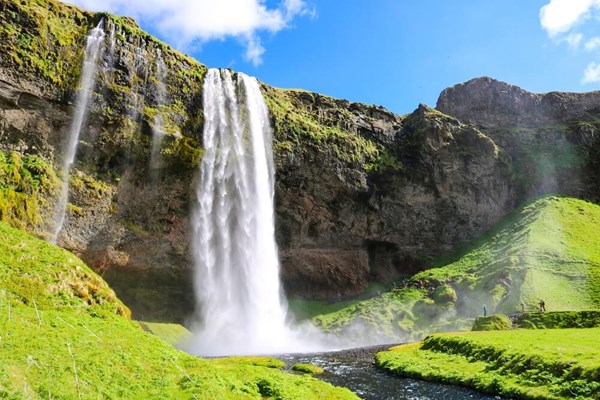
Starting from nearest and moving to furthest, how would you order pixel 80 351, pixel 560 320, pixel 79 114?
pixel 80 351 < pixel 560 320 < pixel 79 114

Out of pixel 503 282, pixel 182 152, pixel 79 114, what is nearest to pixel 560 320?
pixel 503 282

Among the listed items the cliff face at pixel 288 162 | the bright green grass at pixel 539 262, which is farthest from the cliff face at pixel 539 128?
the bright green grass at pixel 539 262

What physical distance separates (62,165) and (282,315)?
113 ft

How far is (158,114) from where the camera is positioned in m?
61.0

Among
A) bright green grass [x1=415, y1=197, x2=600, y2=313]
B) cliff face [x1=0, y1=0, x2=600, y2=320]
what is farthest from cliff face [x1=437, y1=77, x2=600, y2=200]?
bright green grass [x1=415, y1=197, x2=600, y2=313]

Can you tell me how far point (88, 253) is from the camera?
5544 centimetres

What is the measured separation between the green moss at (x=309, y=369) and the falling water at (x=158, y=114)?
1399 inches

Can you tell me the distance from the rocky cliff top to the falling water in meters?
72.8

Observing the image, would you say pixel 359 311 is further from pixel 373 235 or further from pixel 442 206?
pixel 442 206

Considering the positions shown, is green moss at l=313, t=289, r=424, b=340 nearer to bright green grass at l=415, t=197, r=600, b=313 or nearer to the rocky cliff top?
bright green grass at l=415, t=197, r=600, b=313

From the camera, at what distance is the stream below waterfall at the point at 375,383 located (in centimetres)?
2617

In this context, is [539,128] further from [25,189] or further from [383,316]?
[25,189]

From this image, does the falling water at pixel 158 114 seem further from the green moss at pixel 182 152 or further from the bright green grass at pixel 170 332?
the bright green grass at pixel 170 332

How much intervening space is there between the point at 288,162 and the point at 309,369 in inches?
1666
